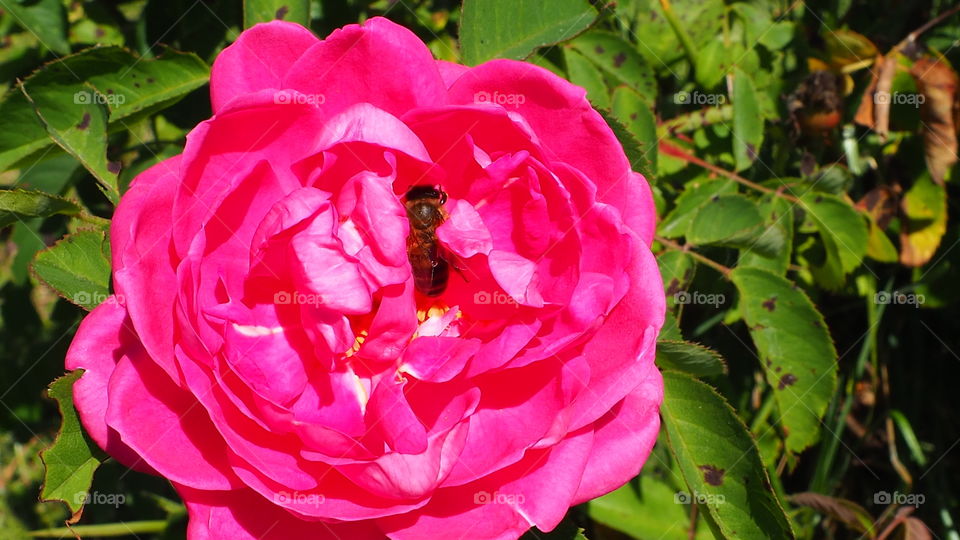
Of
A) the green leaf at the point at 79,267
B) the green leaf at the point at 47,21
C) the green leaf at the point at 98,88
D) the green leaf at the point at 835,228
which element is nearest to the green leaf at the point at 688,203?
the green leaf at the point at 835,228

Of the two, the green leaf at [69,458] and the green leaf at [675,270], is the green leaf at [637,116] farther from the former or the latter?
the green leaf at [69,458]

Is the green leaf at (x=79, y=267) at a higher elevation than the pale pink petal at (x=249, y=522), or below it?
higher

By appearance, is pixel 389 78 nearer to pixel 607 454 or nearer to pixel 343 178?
pixel 343 178

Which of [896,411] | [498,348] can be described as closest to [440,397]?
[498,348]

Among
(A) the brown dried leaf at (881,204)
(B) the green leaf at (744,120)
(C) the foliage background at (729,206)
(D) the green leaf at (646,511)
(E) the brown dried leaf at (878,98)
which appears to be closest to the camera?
(C) the foliage background at (729,206)

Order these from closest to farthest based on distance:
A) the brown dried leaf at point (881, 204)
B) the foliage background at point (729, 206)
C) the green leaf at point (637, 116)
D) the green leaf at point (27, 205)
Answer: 1. the green leaf at point (27, 205)
2. the foliage background at point (729, 206)
3. the green leaf at point (637, 116)
4. the brown dried leaf at point (881, 204)

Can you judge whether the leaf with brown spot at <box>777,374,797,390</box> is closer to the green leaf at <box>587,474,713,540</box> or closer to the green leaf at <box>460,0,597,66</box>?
the green leaf at <box>587,474,713,540</box>

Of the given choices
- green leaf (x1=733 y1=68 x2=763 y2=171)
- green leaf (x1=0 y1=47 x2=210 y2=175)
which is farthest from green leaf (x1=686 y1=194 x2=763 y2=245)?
green leaf (x1=0 y1=47 x2=210 y2=175)
